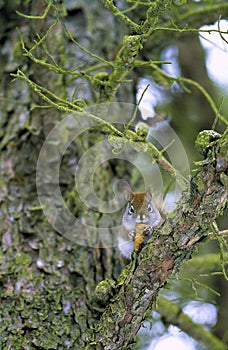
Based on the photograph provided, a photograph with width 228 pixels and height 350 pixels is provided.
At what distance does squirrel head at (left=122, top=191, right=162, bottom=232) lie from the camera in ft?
4.30

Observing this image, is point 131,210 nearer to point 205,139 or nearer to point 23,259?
point 23,259

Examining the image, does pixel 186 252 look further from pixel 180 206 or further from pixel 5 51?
pixel 5 51

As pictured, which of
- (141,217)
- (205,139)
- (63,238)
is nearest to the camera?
(205,139)

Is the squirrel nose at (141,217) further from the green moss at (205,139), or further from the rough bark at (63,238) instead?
the green moss at (205,139)

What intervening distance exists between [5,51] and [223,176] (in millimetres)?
982

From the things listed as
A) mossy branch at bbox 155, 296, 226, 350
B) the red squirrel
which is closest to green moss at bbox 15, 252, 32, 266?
the red squirrel

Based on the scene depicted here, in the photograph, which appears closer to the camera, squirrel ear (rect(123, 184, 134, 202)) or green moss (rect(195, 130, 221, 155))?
green moss (rect(195, 130, 221, 155))

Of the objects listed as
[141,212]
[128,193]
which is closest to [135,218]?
[141,212]

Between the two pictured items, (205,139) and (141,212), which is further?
(141,212)

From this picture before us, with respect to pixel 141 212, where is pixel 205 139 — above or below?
above

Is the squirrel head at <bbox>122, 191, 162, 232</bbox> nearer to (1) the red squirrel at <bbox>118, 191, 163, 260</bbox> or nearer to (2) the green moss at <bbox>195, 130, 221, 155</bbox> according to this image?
(1) the red squirrel at <bbox>118, 191, 163, 260</bbox>

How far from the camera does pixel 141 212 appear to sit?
4.33ft

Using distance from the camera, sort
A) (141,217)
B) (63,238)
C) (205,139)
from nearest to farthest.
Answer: (205,139), (141,217), (63,238)

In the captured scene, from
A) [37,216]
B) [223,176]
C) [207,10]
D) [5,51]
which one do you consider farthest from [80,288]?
[207,10]
